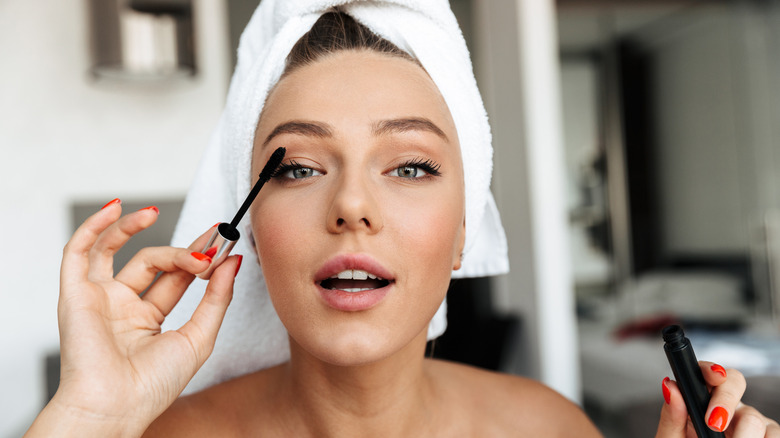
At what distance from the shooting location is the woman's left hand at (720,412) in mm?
673

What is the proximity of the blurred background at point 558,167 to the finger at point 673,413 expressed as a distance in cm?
100

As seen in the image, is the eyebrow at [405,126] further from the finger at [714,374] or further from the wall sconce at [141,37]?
the wall sconce at [141,37]

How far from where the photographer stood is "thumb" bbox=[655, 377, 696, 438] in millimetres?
709

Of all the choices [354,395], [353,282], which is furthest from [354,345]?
[354,395]

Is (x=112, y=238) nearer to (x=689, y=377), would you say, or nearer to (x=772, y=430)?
(x=689, y=377)

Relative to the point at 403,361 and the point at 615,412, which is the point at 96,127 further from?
the point at 615,412

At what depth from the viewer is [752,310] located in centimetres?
278

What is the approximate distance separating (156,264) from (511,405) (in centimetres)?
59

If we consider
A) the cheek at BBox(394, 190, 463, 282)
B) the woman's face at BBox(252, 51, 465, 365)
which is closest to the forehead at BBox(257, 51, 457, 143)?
the woman's face at BBox(252, 51, 465, 365)

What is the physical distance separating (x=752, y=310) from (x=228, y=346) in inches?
102

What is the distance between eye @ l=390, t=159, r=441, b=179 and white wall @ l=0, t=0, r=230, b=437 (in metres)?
1.53

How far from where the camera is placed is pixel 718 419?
666 millimetres

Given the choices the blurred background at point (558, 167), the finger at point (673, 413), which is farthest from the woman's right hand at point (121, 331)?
the blurred background at point (558, 167)

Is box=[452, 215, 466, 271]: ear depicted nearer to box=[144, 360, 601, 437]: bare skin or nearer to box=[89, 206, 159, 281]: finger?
box=[144, 360, 601, 437]: bare skin
